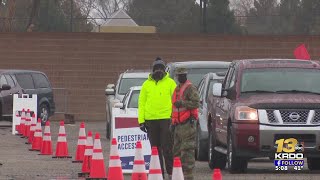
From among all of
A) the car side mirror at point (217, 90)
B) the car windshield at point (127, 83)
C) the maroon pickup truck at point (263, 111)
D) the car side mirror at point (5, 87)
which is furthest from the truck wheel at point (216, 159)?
the car side mirror at point (5, 87)

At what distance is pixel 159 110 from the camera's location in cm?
1636

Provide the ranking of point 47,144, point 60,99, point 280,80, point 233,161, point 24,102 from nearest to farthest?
point 233,161 < point 280,80 < point 47,144 < point 24,102 < point 60,99

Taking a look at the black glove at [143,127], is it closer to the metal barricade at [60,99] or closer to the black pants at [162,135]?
the black pants at [162,135]

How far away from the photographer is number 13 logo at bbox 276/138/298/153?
16.7 meters

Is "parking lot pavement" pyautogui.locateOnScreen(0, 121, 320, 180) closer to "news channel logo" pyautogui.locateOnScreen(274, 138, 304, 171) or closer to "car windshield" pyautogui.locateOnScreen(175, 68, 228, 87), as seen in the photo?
"news channel logo" pyautogui.locateOnScreen(274, 138, 304, 171)

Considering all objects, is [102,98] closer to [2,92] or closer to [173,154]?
[2,92]

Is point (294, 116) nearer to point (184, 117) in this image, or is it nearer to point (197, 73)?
point (184, 117)

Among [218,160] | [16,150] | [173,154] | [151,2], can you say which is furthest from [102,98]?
[151,2]

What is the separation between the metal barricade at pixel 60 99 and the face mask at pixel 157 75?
82.2 feet

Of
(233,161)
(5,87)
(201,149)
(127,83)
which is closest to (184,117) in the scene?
(233,161)

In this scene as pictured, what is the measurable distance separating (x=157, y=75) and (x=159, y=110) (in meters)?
0.52

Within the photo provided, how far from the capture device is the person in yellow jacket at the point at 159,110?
1631 centimetres

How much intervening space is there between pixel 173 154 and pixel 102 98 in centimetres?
2624

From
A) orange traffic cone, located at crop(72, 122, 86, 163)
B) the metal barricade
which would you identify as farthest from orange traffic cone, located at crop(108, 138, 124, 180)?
the metal barricade
